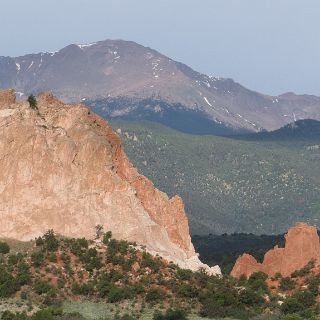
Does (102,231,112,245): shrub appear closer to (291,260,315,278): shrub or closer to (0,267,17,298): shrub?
(0,267,17,298): shrub

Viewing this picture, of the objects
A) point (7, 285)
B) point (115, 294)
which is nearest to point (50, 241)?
point (7, 285)

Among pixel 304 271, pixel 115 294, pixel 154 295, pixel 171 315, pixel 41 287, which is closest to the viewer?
pixel 171 315

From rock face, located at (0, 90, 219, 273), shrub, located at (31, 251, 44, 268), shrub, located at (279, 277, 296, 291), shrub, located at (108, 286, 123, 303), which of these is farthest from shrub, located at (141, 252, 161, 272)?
shrub, located at (279, 277, 296, 291)

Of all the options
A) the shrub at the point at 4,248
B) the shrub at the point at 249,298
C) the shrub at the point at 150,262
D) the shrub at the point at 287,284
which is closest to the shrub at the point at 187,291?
the shrub at the point at 150,262

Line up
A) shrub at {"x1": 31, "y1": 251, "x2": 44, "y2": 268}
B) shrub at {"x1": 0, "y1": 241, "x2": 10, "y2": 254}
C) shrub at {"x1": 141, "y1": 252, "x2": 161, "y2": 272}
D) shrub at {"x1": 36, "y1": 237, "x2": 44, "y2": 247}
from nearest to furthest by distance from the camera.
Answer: shrub at {"x1": 31, "y1": 251, "x2": 44, "y2": 268} < shrub at {"x1": 0, "y1": 241, "x2": 10, "y2": 254} < shrub at {"x1": 36, "y1": 237, "x2": 44, "y2": 247} < shrub at {"x1": 141, "y1": 252, "x2": 161, "y2": 272}

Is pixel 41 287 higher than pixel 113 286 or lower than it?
lower

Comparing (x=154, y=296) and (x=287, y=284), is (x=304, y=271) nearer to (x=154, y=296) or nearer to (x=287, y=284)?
(x=287, y=284)

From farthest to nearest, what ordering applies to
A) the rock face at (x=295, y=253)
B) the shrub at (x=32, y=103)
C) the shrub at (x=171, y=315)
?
the rock face at (x=295, y=253)
the shrub at (x=32, y=103)
the shrub at (x=171, y=315)

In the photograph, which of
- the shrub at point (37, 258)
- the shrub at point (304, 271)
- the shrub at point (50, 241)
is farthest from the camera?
the shrub at point (304, 271)

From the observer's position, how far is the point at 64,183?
90875mm

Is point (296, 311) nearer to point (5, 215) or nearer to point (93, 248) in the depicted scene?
point (93, 248)

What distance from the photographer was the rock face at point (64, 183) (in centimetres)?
8994

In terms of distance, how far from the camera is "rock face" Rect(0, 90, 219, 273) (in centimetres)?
8994

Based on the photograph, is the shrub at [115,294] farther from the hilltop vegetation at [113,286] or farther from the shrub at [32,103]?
the shrub at [32,103]
